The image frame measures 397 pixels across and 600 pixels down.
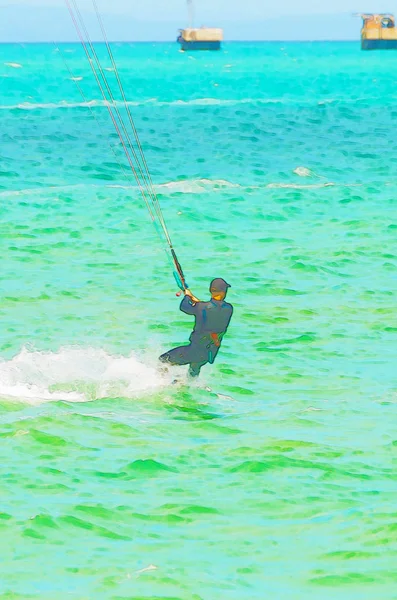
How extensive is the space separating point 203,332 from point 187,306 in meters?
0.54

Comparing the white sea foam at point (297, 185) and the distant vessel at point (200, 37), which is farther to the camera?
the distant vessel at point (200, 37)

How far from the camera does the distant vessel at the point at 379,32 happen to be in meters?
171

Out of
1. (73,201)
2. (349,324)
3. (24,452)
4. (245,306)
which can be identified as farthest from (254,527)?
(73,201)

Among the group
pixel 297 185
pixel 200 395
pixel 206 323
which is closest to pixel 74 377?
pixel 200 395

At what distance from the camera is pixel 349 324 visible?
18.7m

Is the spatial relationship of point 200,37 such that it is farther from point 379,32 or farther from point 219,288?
point 219,288

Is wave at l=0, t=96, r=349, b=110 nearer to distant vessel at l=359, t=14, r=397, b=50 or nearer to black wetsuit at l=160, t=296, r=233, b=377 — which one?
black wetsuit at l=160, t=296, r=233, b=377

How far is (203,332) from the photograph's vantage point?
13.6 metres

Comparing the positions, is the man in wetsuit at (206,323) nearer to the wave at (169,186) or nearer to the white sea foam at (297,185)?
the wave at (169,186)

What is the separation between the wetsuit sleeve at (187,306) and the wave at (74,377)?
1661mm

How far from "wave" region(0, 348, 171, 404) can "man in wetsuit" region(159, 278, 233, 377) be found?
805 millimetres

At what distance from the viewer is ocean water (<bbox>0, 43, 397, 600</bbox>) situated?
9.95m

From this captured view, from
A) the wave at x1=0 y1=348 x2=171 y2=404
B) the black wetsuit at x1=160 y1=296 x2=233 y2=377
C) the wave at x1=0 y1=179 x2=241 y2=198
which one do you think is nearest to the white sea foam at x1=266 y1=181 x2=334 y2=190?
the wave at x1=0 y1=179 x2=241 y2=198

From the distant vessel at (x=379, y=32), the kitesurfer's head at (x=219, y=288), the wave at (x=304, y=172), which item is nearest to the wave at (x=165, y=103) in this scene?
the wave at (x=304, y=172)
